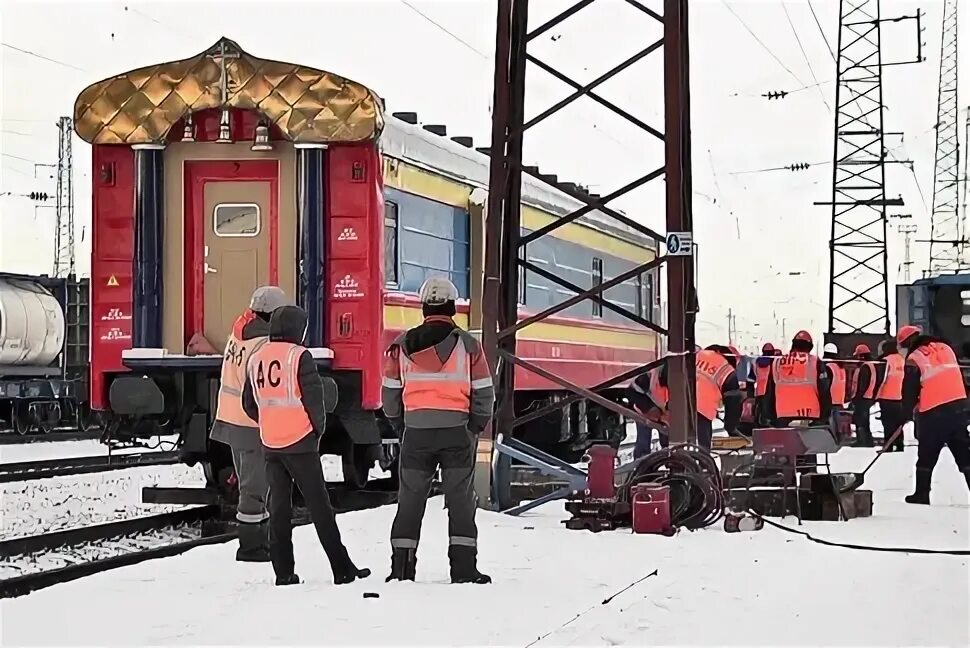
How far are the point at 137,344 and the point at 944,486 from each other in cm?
811

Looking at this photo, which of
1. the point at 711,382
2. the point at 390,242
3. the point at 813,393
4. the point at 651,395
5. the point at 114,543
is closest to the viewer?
the point at 114,543

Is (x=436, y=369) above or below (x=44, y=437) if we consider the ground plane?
above

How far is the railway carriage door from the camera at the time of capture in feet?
40.6

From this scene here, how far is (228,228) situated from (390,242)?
Result: 1356 mm

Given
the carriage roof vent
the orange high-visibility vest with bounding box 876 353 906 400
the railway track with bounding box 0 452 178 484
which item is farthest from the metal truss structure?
the orange high-visibility vest with bounding box 876 353 906 400

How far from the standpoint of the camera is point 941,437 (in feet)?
42.6

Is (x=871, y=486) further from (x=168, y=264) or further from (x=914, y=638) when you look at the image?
(x=914, y=638)

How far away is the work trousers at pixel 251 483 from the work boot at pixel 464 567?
4.77ft

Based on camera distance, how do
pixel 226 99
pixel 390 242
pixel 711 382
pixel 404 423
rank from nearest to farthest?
pixel 404 423 → pixel 226 99 → pixel 390 242 → pixel 711 382

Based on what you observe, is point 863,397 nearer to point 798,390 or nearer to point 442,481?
point 798,390

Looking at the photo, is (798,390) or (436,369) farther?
(798,390)

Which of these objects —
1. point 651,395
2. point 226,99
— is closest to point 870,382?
point 651,395

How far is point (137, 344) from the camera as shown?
1232 centimetres

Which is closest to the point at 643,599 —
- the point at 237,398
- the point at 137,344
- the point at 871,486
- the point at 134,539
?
the point at 237,398
